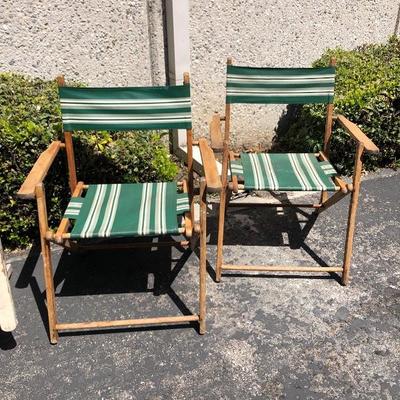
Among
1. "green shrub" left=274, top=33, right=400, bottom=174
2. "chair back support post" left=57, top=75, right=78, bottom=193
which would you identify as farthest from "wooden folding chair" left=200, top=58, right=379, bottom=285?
"green shrub" left=274, top=33, right=400, bottom=174

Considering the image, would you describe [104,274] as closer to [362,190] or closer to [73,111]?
[73,111]

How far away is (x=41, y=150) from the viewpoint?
3.05 metres

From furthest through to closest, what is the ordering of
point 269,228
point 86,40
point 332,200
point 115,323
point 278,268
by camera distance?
point 86,40, point 269,228, point 332,200, point 278,268, point 115,323

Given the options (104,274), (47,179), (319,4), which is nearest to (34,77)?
(47,179)

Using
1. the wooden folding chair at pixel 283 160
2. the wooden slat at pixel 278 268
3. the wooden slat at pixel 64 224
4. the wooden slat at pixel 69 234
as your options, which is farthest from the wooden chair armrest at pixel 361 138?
the wooden slat at pixel 64 224

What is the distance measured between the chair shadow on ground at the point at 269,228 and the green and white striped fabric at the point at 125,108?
101 cm

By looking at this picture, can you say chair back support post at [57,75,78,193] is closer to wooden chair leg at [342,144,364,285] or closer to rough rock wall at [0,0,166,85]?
rough rock wall at [0,0,166,85]

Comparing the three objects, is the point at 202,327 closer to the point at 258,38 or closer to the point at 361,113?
the point at 361,113

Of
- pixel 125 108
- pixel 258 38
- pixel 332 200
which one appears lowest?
pixel 332 200

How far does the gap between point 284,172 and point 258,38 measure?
1.92 meters

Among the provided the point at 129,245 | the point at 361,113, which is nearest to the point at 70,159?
the point at 129,245

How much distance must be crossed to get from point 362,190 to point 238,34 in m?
1.78

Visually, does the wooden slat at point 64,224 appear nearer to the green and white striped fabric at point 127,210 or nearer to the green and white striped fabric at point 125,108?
the green and white striped fabric at point 127,210

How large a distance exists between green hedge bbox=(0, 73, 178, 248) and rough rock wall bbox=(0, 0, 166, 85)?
253 mm
